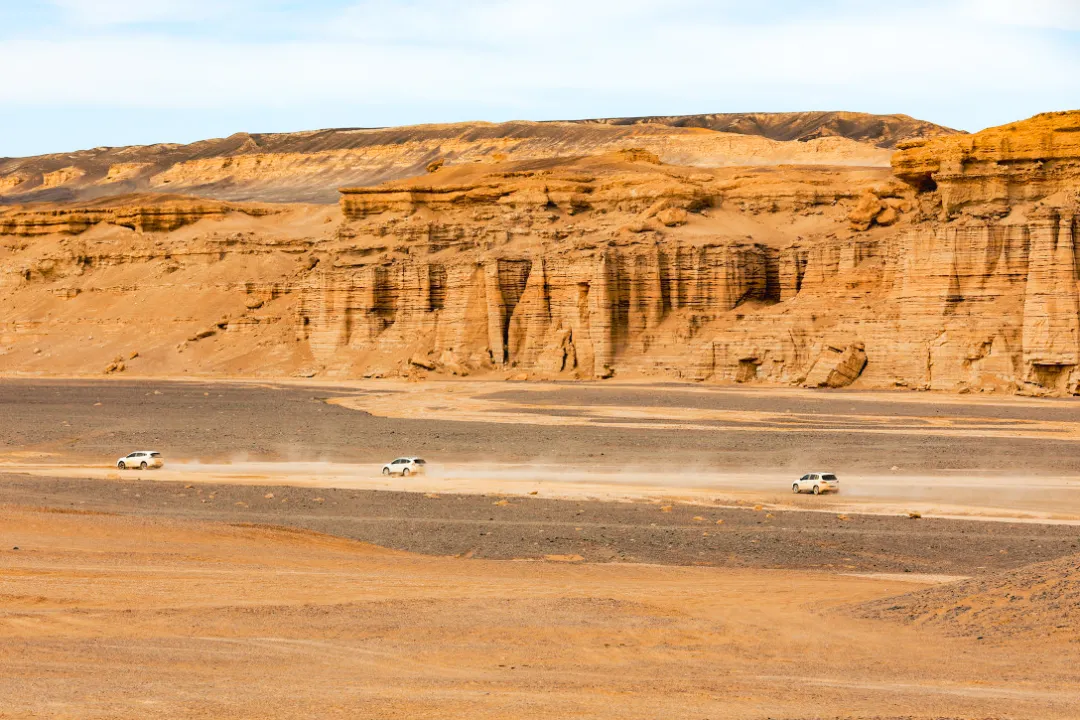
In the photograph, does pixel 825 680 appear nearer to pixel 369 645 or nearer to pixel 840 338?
pixel 369 645

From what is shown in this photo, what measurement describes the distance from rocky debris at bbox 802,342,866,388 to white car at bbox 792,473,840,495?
3109 centimetres

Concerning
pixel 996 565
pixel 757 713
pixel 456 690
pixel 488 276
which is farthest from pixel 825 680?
pixel 488 276

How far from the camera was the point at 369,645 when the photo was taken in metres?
14.9

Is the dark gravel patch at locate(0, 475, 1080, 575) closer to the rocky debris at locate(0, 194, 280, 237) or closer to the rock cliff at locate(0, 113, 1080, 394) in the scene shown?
Result: the rock cliff at locate(0, 113, 1080, 394)

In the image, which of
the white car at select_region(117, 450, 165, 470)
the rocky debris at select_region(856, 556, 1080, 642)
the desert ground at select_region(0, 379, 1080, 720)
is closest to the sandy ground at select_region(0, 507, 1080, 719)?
the desert ground at select_region(0, 379, 1080, 720)

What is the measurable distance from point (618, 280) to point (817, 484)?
4390cm

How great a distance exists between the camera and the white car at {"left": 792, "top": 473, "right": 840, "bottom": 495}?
30266mm

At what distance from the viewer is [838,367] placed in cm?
6109

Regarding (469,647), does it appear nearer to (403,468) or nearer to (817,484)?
(817,484)

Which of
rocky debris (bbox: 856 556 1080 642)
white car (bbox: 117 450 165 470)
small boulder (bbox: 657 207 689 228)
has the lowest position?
white car (bbox: 117 450 165 470)

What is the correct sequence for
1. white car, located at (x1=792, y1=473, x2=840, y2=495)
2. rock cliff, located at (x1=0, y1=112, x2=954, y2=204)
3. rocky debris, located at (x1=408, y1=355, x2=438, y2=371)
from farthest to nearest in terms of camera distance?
rock cliff, located at (x1=0, y1=112, x2=954, y2=204), rocky debris, located at (x1=408, y1=355, x2=438, y2=371), white car, located at (x1=792, y1=473, x2=840, y2=495)

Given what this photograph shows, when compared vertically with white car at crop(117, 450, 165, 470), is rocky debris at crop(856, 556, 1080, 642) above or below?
above

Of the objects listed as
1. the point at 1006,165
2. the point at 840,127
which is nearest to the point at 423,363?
the point at 1006,165

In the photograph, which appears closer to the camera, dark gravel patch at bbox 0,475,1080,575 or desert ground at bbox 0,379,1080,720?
desert ground at bbox 0,379,1080,720
